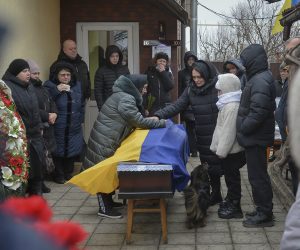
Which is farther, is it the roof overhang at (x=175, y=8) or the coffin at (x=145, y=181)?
the roof overhang at (x=175, y=8)

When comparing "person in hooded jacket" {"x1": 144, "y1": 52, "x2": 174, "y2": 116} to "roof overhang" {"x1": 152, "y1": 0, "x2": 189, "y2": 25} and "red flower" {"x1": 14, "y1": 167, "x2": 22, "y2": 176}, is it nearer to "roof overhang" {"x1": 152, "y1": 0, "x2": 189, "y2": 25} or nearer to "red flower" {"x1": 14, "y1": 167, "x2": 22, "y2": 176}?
"roof overhang" {"x1": 152, "y1": 0, "x2": 189, "y2": 25}

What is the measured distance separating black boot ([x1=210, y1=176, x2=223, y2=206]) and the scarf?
96 cm

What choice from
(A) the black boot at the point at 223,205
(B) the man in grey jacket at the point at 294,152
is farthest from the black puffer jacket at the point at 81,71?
(B) the man in grey jacket at the point at 294,152

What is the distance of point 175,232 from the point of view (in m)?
4.86

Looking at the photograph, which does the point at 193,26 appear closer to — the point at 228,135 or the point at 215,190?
the point at 215,190

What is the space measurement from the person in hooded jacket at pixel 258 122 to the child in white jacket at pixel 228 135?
6.2 inches

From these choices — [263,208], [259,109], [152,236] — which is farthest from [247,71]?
[152,236]

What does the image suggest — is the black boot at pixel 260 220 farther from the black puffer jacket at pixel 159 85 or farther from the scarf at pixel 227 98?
the black puffer jacket at pixel 159 85

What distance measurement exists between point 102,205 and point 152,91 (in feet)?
10.2

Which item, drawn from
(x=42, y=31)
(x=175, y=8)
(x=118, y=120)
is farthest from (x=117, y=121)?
(x=175, y=8)

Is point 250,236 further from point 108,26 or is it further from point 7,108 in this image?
point 108,26

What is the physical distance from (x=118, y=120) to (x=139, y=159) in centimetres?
69

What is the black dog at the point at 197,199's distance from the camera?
493 centimetres

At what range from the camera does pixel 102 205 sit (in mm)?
5371
